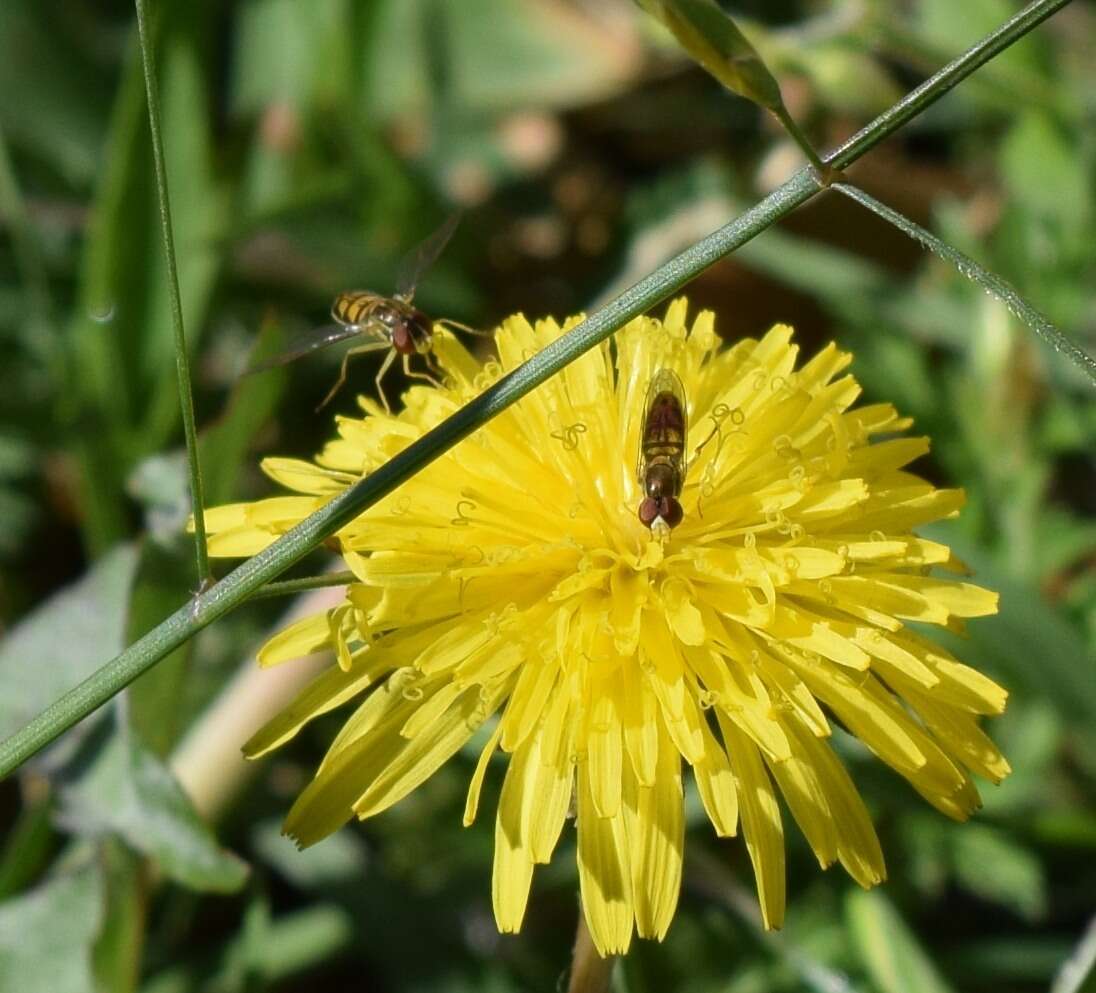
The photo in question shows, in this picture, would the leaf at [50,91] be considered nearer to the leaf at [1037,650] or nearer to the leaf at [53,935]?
the leaf at [53,935]

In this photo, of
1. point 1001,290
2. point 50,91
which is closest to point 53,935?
point 1001,290

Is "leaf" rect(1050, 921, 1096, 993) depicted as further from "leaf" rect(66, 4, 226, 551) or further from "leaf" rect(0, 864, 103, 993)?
"leaf" rect(66, 4, 226, 551)

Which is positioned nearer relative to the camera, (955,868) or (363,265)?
(955,868)

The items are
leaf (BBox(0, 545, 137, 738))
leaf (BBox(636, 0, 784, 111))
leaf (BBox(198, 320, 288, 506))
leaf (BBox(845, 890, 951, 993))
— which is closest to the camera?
leaf (BBox(636, 0, 784, 111))

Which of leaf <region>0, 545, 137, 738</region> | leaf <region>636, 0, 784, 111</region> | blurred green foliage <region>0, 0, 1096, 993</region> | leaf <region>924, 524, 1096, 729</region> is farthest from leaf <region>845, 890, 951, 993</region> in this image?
leaf <region>636, 0, 784, 111</region>

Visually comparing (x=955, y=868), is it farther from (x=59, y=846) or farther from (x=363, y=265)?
(x=363, y=265)

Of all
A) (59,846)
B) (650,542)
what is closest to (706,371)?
(650,542)
